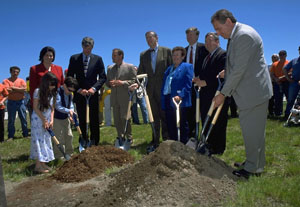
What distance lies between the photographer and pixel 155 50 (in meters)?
6.69

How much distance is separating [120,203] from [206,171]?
4.21ft

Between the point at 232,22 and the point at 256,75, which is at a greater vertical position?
the point at 232,22

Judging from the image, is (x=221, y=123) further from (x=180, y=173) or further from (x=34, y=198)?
(x=34, y=198)

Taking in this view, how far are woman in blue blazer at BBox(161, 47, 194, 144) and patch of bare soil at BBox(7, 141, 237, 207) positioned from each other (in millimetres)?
1520

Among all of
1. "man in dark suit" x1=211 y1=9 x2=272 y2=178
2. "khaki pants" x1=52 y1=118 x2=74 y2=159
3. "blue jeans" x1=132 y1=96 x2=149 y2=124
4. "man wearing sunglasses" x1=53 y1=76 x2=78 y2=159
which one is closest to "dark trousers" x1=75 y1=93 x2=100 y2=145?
"man wearing sunglasses" x1=53 y1=76 x2=78 y2=159

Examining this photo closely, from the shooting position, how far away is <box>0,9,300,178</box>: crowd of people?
12.6 ft

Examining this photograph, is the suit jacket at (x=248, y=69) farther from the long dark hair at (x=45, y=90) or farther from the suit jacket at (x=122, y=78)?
the suit jacket at (x=122, y=78)

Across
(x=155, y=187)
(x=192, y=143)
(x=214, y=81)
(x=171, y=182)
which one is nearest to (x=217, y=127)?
(x=192, y=143)

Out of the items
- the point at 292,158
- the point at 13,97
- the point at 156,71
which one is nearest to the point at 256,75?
the point at 292,158

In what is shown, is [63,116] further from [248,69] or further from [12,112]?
[12,112]

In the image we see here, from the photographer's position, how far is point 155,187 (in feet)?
10.9

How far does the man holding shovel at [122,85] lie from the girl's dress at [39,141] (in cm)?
207

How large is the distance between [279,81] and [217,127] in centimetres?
616

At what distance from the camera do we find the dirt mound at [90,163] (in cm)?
446
